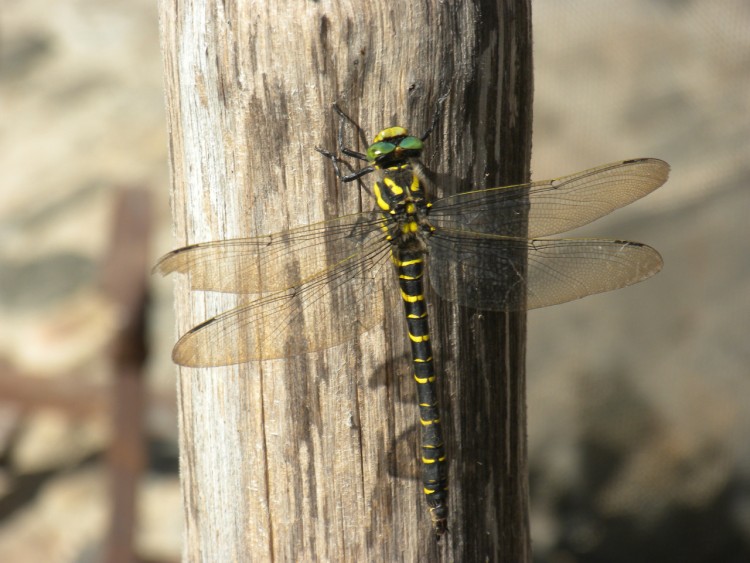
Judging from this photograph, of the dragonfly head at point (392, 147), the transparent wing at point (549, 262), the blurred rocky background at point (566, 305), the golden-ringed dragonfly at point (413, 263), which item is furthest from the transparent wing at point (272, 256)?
the blurred rocky background at point (566, 305)

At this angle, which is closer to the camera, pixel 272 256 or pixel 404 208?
pixel 272 256

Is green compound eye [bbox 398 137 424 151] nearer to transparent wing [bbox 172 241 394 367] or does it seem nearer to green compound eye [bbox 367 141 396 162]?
green compound eye [bbox 367 141 396 162]

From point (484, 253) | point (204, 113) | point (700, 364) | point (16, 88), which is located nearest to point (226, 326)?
point (204, 113)

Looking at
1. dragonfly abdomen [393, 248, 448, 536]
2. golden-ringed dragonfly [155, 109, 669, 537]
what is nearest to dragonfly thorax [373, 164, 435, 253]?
golden-ringed dragonfly [155, 109, 669, 537]

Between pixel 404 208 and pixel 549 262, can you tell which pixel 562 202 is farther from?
pixel 404 208

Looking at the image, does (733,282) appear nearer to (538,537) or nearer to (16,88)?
(538,537)

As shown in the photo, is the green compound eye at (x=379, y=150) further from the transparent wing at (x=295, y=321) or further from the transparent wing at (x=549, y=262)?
the transparent wing at (x=549, y=262)

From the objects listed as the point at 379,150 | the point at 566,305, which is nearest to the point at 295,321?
the point at 379,150
